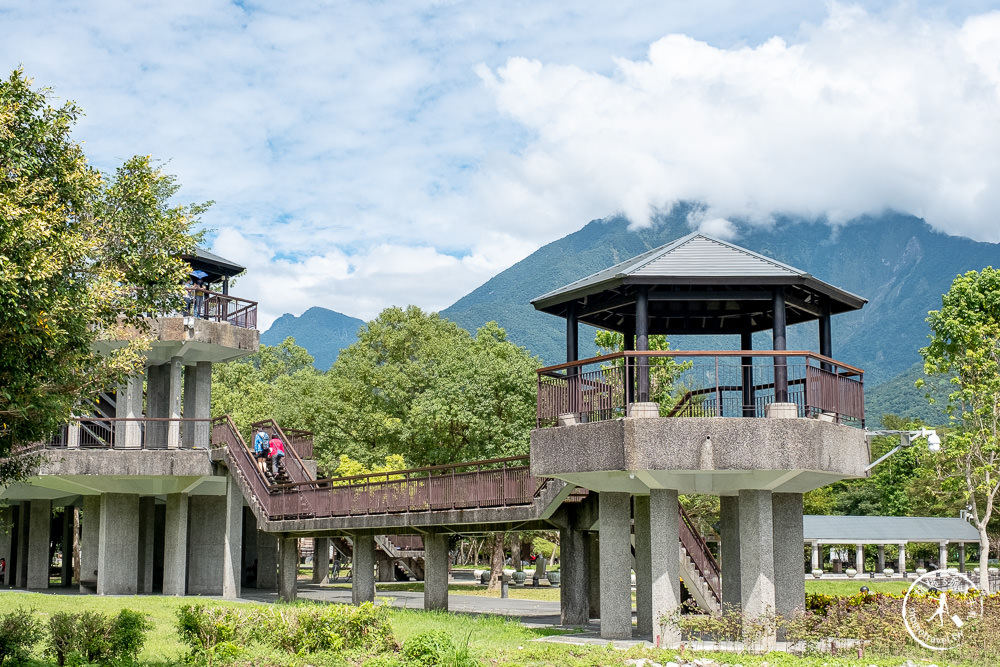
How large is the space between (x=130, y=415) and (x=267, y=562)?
833cm

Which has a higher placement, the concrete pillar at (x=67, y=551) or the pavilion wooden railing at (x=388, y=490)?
the pavilion wooden railing at (x=388, y=490)

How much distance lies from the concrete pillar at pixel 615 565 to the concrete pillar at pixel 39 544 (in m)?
25.5

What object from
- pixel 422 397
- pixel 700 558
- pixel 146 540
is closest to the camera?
pixel 700 558

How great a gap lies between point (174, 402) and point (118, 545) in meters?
4.98

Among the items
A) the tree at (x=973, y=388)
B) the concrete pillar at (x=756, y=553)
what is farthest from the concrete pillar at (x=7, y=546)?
the tree at (x=973, y=388)

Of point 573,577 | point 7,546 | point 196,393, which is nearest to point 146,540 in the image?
point 196,393

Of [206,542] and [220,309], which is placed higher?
[220,309]

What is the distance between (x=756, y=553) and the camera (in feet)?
62.7

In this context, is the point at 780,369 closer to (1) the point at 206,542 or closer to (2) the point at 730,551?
(2) the point at 730,551

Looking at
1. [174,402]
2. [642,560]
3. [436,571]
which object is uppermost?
[174,402]

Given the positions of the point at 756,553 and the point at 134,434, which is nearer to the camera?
the point at 756,553

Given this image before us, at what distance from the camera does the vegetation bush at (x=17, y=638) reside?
592 inches

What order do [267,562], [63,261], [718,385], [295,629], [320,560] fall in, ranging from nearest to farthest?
[63,261] < [295,629] < [718,385] < [267,562] < [320,560]

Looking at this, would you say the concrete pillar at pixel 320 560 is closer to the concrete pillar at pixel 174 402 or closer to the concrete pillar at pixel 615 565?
the concrete pillar at pixel 174 402
